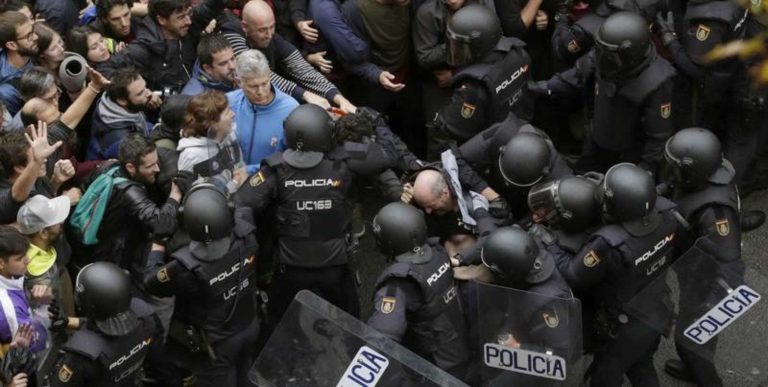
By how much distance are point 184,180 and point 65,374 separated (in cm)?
148

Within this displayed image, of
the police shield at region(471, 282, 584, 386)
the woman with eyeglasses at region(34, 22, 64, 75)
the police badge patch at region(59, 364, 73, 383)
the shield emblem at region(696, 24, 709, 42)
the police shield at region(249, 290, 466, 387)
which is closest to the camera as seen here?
the police shield at region(249, 290, 466, 387)

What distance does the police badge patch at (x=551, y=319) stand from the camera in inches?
238

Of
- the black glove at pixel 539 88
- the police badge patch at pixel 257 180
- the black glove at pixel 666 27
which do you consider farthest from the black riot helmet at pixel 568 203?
the black glove at pixel 666 27

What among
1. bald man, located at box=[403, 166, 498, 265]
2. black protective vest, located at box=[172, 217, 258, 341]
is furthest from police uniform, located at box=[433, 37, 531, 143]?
black protective vest, located at box=[172, 217, 258, 341]

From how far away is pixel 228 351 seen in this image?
671 centimetres

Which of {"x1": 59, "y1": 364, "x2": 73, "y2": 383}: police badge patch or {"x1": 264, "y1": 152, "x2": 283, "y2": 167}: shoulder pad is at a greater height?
{"x1": 264, "y1": 152, "x2": 283, "y2": 167}: shoulder pad

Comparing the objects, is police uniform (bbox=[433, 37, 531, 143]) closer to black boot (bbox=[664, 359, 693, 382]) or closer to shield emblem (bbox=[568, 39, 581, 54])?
shield emblem (bbox=[568, 39, 581, 54])

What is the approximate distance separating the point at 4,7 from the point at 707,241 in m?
4.78

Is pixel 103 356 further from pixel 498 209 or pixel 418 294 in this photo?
pixel 498 209

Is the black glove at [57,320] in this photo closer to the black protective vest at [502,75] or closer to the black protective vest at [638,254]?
the black protective vest at [638,254]

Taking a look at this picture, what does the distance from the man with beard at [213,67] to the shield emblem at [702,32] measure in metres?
3.18

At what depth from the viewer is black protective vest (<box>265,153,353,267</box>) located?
691 cm

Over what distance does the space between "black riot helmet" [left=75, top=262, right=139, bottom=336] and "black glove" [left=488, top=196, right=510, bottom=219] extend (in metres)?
2.29

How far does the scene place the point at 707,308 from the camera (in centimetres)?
635
